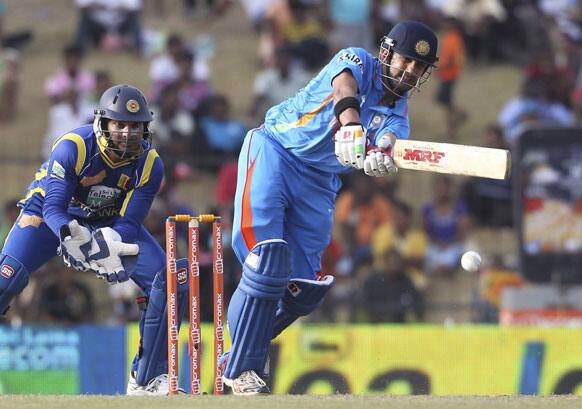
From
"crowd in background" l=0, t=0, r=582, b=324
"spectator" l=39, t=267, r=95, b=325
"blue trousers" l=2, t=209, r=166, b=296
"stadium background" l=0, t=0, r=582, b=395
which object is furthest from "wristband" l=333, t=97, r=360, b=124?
"spectator" l=39, t=267, r=95, b=325

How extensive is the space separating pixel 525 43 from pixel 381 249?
5.44 m

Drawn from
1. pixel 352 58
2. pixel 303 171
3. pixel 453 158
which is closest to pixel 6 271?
pixel 303 171

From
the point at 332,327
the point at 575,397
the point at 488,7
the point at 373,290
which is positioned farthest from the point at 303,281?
the point at 488,7

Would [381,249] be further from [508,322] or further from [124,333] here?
[124,333]

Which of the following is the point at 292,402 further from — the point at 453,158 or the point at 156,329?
the point at 156,329

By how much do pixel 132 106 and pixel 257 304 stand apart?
146 centimetres

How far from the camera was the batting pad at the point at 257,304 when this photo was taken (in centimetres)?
701

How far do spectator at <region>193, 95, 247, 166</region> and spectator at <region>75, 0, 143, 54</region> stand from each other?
2.82m

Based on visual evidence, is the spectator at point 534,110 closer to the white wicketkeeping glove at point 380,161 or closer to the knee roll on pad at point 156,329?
the knee roll on pad at point 156,329

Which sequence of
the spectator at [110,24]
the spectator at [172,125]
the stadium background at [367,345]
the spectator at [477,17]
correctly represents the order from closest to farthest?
the stadium background at [367,345] < the spectator at [172,125] < the spectator at [110,24] < the spectator at [477,17]

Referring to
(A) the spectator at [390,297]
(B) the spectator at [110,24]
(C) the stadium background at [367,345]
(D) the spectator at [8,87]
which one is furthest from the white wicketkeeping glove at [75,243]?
(B) the spectator at [110,24]

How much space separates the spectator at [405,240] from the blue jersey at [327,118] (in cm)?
574

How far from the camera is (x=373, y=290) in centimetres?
1232

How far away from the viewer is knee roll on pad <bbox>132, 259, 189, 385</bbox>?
25.5 ft
